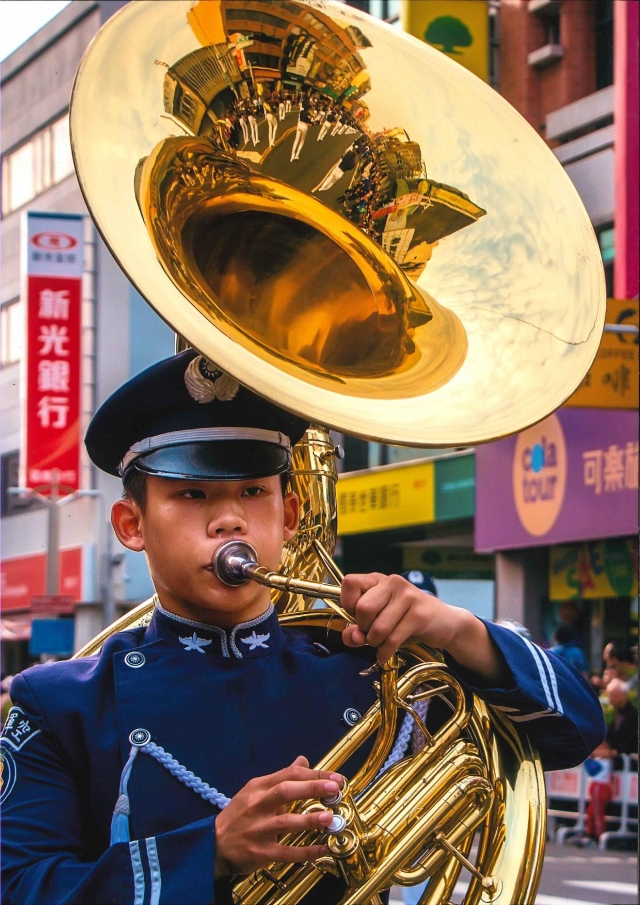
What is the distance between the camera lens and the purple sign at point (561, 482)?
38.7ft

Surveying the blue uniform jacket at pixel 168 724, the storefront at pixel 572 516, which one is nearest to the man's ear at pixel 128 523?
the blue uniform jacket at pixel 168 724

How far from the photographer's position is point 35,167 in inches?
709

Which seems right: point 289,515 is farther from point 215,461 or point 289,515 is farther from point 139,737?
point 139,737

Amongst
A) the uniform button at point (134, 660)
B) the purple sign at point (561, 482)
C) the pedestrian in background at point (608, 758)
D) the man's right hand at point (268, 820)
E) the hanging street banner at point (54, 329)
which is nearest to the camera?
the man's right hand at point (268, 820)

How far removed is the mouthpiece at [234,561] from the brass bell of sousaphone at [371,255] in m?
0.20

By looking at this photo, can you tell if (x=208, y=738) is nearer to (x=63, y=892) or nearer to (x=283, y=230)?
(x=63, y=892)

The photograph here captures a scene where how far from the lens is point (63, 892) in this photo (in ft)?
5.44

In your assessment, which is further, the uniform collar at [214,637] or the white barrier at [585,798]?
the white barrier at [585,798]

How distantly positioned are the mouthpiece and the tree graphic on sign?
406 inches

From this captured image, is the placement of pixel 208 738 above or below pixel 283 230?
below

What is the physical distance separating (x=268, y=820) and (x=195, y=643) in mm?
383

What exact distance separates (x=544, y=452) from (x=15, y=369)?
9.47 m

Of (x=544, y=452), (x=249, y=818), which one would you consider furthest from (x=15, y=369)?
(x=544, y=452)

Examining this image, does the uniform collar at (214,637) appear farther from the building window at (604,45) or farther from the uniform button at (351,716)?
the building window at (604,45)
